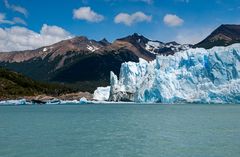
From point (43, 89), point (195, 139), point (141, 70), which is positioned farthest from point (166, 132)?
point (43, 89)

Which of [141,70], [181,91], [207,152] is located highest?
[141,70]

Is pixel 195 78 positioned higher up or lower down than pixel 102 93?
higher up

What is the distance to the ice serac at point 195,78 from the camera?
90.2 meters

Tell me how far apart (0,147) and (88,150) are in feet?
18.7

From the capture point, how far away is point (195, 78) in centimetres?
9462

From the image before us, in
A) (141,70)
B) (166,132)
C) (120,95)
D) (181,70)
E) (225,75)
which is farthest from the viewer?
(120,95)

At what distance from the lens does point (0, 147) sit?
25625 mm

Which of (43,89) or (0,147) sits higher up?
(43,89)

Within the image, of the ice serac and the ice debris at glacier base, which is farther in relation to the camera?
the ice debris at glacier base

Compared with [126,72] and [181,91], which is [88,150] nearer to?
[181,91]

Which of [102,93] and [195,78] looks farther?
[102,93]

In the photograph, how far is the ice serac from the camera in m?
90.2

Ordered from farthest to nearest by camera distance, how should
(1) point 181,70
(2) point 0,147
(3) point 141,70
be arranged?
1. (3) point 141,70
2. (1) point 181,70
3. (2) point 0,147

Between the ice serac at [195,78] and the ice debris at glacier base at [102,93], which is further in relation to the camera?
the ice debris at glacier base at [102,93]
